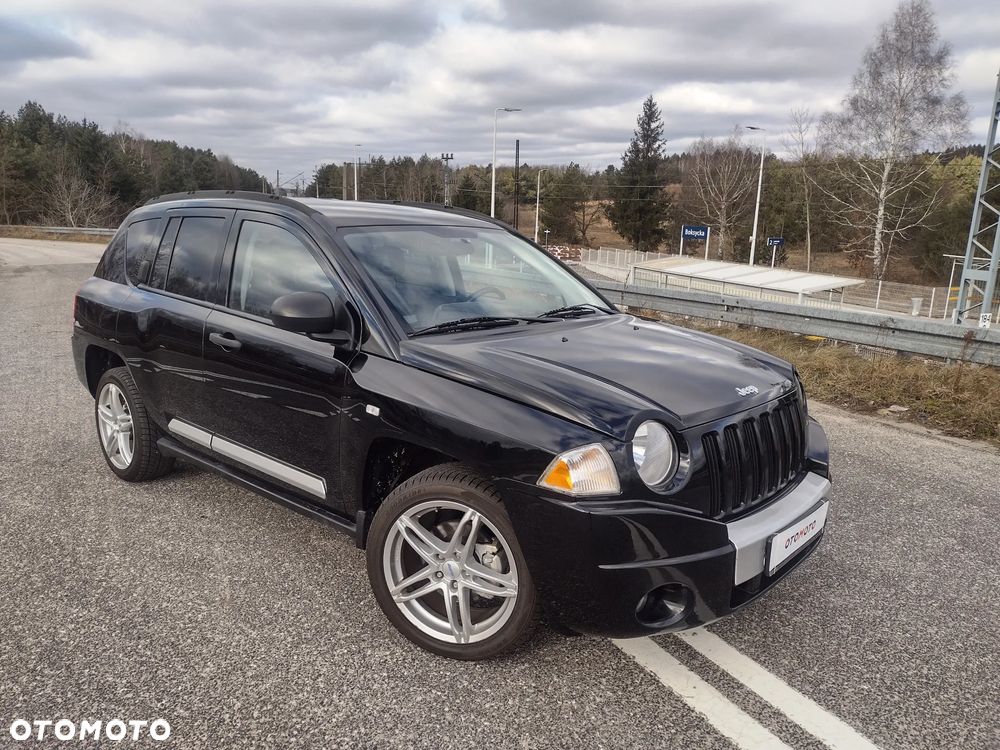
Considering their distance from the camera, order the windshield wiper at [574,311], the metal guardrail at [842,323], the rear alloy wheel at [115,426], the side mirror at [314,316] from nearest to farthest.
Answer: the side mirror at [314,316], the windshield wiper at [574,311], the rear alloy wheel at [115,426], the metal guardrail at [842,323]

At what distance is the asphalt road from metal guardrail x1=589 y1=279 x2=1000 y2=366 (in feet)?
10.1

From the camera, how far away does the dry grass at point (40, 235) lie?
3734 centimetres

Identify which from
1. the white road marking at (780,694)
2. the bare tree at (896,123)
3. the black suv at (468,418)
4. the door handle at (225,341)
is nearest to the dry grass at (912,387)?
the black suv at (468,418)

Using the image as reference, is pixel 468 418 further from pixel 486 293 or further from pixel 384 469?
pixel 486 293

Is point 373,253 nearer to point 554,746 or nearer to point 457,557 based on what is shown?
point 457,557

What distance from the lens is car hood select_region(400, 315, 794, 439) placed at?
8.27 ft

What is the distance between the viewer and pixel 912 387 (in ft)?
22.3

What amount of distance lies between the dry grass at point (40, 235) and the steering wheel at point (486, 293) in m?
37.7

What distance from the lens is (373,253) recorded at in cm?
330

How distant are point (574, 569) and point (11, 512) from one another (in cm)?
346

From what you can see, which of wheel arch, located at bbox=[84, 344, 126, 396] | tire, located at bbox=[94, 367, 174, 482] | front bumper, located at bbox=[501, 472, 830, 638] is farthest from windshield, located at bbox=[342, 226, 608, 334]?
wheel arch, located at bbox=[84, 344, 126, 396]

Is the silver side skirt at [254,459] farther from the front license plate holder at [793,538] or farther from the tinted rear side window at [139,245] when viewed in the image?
the front license plate holder at [793,538]

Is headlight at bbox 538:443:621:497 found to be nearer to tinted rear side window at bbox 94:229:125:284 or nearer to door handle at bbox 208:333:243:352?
door handle at bbox 208:333:243:352

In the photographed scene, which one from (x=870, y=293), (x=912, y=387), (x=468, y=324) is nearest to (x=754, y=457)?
(x=468, y=324)
